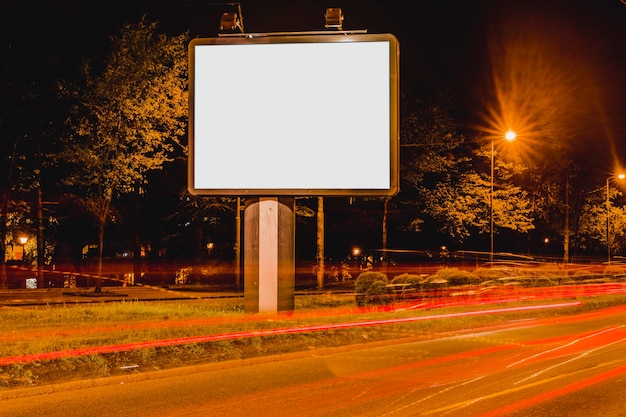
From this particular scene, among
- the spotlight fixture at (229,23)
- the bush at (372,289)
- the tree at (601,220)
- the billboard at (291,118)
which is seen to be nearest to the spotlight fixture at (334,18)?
the billboard at (291,118)

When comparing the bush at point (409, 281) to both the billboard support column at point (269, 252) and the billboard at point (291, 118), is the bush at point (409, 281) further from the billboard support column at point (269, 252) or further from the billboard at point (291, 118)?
the billboard at point (291, 118)

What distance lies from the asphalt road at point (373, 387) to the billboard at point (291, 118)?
3921mm

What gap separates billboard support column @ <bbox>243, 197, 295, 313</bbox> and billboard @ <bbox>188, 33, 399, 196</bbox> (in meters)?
0.65

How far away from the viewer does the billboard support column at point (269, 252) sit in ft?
52.2

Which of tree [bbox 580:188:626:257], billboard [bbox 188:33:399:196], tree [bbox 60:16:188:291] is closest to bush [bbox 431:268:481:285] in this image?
billboard [bbox 188:33:399:196]

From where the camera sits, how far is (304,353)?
13742 mm

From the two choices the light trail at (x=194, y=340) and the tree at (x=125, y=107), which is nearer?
the light trail at (x=194, y=340)

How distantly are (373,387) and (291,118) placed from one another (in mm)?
7027

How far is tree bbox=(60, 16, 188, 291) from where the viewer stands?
3212cm

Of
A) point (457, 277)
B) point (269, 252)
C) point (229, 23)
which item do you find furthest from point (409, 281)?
point (229, 23)

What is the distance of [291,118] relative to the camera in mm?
15461

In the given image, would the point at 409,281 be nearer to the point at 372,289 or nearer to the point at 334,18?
the point at 372,289

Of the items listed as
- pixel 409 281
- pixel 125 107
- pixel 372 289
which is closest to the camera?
pixel 372 289

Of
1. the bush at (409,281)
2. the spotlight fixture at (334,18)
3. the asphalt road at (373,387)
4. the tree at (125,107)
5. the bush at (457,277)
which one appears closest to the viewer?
the asphalt road at (373,387)
